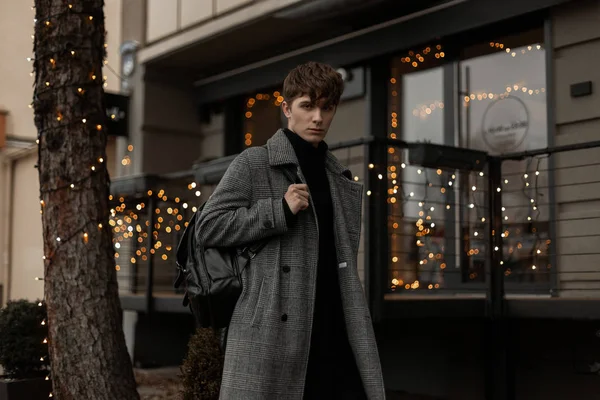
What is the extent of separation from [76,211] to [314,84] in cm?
299

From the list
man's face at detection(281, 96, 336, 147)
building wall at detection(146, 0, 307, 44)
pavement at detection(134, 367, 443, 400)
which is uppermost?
building wall at detection(146, 0, 307, 44)

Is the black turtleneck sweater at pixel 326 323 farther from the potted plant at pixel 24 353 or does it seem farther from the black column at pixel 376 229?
the potted plant at pixel 24 353

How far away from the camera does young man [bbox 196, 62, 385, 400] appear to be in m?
2.84

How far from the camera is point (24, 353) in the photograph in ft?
19.7

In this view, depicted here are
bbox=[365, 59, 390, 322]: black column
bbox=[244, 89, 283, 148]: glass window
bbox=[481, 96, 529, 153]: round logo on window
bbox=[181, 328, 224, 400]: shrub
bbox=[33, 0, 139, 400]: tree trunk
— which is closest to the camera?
bbox=[181, 328, 224, 400]: shrub

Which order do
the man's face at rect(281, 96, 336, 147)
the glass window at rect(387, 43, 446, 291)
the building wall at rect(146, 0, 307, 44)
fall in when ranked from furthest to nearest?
1. the building wall at rect(146, 0, 307, 44)
2. the glass window at rect(387, 43, 446, 291)
3. the man's face at rect(281, 96, 336, 147)

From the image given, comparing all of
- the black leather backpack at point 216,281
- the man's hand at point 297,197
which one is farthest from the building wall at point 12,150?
the man's hand at point 297,197

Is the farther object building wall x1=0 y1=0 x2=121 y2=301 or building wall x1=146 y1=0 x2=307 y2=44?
building wall x1=0 y1=0 x2=121 y2=301

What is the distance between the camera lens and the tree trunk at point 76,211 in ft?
17.5

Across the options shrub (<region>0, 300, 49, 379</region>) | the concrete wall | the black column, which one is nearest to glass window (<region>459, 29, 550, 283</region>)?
the concrete wall

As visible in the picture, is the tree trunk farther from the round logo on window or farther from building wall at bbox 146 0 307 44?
the round logo on window

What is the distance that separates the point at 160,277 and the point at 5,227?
525 centimetres

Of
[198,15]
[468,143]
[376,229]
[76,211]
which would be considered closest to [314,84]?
[76,211]

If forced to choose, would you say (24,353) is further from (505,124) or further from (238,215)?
(505,124)
